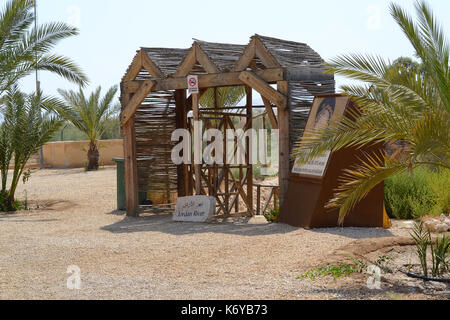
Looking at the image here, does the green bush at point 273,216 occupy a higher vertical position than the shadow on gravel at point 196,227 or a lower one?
higher

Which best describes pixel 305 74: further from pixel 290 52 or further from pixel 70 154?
pixel 70 154

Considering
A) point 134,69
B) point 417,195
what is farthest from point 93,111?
point 417,195

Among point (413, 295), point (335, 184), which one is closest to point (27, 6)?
point (335, 184)

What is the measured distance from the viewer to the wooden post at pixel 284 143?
9516 mm

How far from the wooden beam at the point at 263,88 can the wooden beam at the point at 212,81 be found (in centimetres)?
14

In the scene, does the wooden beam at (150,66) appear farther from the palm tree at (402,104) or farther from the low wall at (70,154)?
the low wall at (70,154)

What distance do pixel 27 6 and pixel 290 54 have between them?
6.47 metres

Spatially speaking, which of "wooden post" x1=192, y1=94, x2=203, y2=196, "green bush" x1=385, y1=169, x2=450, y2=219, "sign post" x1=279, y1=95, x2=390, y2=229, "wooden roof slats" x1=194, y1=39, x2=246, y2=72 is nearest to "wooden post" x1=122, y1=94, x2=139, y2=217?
"wooden post" x1=192, y1=94, x2=203, y2=196

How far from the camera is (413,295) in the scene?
5125mm

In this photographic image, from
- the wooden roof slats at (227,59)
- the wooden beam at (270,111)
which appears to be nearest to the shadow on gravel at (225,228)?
the wooden beam at (270,111)

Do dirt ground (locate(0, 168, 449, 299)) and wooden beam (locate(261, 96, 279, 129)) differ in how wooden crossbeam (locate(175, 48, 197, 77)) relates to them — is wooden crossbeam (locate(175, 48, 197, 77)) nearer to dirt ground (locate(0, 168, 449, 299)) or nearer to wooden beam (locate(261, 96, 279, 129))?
wooden beam (locate(261, 96, 279, 129))

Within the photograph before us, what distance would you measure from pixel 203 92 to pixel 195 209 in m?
2.36

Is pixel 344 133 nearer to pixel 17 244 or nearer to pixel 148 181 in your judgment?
pixel 17 244

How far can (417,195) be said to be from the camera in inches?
405
